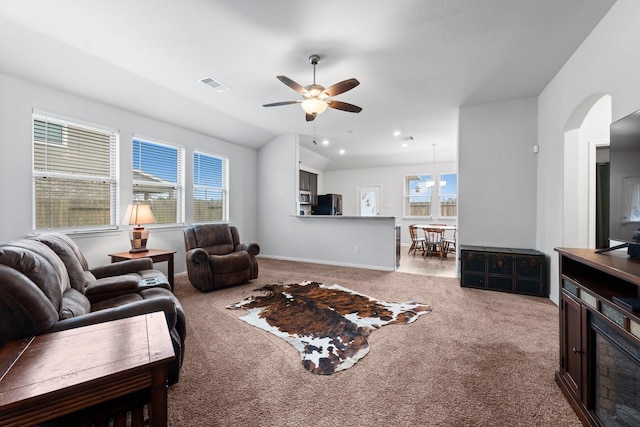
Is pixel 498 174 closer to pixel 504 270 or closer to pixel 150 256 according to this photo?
pixel 504 270

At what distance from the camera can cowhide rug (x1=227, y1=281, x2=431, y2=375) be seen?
85.5 inches

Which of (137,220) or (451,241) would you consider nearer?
(137,220)

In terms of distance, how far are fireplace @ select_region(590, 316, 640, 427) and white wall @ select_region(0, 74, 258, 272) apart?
501 cm

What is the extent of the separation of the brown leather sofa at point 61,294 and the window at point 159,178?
6.24 feet

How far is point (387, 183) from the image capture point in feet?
29.5

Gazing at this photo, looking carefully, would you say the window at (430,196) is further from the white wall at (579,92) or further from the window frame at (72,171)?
the window frame at (72,171)

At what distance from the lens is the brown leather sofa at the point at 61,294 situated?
125cm

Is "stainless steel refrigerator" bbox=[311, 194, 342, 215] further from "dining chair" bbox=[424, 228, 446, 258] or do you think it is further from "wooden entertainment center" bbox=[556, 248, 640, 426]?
"wooden entertainment center" bbox=[556, 248, 640, 426]

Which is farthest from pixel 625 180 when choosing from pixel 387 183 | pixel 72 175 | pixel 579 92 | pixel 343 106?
pixel 387 183

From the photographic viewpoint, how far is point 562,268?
175cm

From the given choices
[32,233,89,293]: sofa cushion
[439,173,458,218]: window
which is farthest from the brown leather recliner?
[439,173,458,218]: window

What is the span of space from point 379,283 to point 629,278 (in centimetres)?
323

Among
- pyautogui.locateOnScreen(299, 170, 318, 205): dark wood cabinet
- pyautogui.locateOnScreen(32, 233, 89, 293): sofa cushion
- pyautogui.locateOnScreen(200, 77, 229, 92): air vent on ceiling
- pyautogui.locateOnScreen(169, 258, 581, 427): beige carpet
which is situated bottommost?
pyautogui.locateOnScreen(169, 258, 581, 427): beige carpet

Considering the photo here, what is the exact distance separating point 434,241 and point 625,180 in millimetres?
5095
